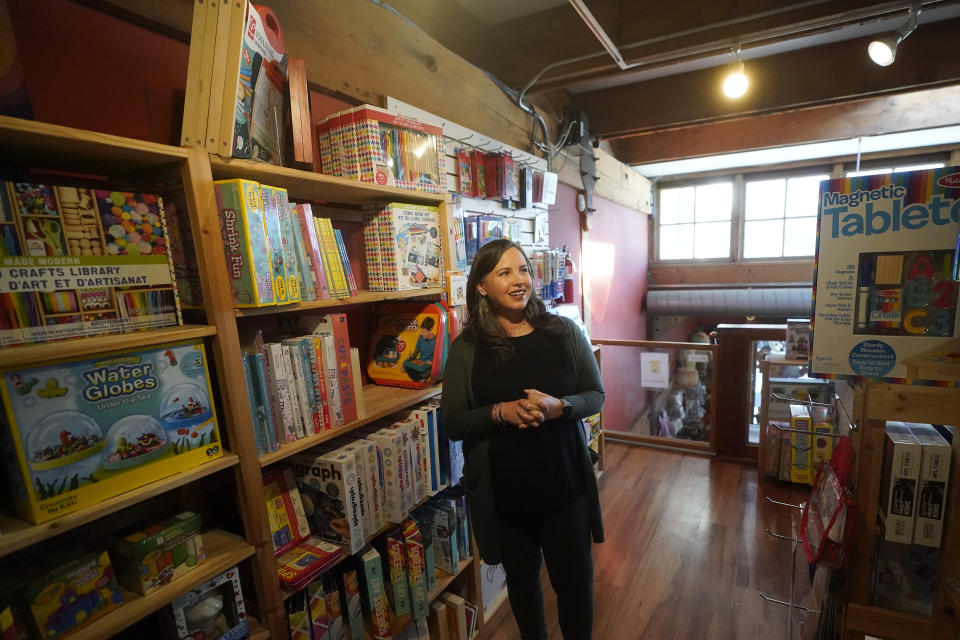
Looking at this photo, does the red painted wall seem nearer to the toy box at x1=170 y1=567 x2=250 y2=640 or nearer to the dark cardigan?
the dark cardigan

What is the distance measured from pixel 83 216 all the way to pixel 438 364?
1037 millimetres

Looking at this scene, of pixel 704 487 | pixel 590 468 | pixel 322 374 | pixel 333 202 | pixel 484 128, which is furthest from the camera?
pixel 704 487

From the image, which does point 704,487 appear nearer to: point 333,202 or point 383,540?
point 383,540

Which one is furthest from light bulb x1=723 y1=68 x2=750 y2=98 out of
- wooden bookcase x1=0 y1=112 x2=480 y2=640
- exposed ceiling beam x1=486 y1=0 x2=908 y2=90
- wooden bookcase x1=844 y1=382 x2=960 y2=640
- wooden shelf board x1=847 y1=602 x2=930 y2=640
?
wooden shelf board x1=847 y1=602 x2=930 y2=640

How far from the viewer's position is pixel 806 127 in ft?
13.7

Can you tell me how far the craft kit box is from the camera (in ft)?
4.10

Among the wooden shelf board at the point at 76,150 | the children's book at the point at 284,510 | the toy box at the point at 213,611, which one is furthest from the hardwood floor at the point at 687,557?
the wooden shelf board at the point at 76,150

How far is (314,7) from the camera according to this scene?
4.91ft

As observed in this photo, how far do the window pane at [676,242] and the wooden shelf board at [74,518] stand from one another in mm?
6673

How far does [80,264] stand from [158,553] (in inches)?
23.6

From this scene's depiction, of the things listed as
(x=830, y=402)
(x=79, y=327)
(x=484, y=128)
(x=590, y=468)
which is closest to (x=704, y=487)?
(x=830, y=402)

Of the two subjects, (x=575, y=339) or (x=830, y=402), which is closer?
(x=575, y=339)

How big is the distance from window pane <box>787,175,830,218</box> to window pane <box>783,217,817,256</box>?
9 centimetres

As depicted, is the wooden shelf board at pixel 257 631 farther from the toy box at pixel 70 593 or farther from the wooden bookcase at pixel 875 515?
the wooden bookcase at pixel 875 515
